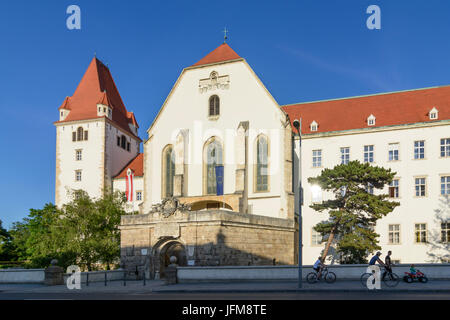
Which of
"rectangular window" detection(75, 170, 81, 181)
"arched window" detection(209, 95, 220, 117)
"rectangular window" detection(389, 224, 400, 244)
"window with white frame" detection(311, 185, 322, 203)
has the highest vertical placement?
"arched window" detection(209, 95, 220, 117)

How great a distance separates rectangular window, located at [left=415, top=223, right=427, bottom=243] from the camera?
44.3 meters

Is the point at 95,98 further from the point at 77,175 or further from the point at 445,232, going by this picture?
the point at 445,232

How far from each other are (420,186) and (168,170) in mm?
22982

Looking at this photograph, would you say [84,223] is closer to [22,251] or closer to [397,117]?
[22,251]

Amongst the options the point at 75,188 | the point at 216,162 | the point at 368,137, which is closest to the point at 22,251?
the point at 75,188

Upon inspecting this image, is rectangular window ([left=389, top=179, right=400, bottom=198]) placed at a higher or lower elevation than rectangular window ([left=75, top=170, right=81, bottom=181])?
lower

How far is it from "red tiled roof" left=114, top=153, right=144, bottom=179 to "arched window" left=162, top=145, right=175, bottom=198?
905cm

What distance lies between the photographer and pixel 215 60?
52.3 meters

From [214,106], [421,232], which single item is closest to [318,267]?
[421,232]

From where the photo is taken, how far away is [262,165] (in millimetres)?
48750

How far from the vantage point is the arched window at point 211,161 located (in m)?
50.4

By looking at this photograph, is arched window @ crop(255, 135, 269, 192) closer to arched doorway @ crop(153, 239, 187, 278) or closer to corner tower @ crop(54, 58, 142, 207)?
arched doorway @ crop(153, 239, 187, 278)

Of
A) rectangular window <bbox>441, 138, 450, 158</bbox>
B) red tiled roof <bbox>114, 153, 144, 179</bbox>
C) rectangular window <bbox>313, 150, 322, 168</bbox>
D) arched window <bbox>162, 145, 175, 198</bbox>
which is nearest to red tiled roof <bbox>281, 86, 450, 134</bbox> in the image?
rectangular window <bbox>441, 138, 450, 158</bbox>

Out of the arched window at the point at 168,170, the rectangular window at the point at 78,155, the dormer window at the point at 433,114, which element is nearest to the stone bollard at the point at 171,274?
the arched window at the point at 168,170
